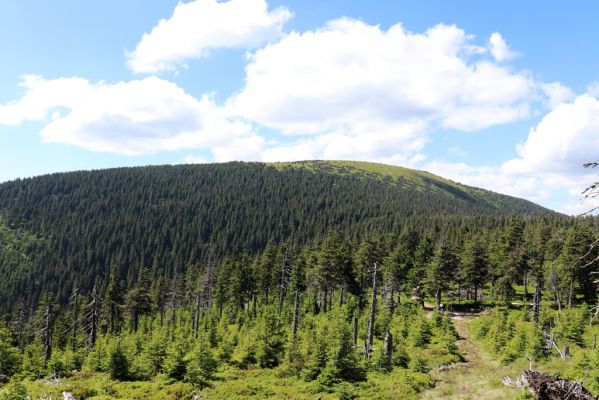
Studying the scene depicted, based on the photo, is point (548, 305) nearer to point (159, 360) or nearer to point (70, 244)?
point (159, 360)

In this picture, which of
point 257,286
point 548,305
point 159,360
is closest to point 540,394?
point 159,360

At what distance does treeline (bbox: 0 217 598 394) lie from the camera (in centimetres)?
3181

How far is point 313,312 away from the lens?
63250 millimetres

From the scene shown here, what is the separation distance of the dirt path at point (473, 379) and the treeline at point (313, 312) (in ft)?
6.76

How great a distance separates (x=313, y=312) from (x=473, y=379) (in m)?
38.0

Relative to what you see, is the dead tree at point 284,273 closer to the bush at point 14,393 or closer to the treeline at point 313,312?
the treeline at point 313,312

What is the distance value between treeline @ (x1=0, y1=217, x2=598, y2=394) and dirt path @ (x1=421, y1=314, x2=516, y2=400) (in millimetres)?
2060

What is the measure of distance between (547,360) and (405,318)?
21.5m

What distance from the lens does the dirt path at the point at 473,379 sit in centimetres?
2273

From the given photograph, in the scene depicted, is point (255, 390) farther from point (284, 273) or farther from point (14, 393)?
point (284, 273)

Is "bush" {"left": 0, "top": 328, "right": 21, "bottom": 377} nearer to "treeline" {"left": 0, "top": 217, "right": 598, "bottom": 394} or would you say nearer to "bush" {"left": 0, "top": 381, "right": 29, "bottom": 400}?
"treeline" {"left": 0, "top": 217, "right": 598, "bottom": 394}

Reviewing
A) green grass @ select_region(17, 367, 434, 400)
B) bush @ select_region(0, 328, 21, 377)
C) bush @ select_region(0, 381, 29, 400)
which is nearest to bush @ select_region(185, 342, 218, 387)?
green grass @ select_region(17, 367, 434, 400)

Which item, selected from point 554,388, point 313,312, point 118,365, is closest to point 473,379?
point 554,388

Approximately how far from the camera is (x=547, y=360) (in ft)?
102
